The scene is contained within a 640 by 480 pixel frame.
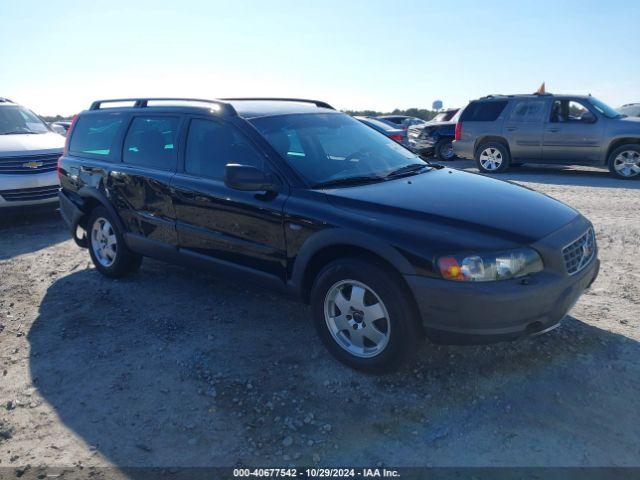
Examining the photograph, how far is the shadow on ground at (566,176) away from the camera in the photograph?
10242 mm

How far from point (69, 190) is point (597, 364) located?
5151 mm

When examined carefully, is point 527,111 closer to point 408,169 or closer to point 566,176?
point 566,176

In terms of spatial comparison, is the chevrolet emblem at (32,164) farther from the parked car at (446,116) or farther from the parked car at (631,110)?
the parked car at (631,110)

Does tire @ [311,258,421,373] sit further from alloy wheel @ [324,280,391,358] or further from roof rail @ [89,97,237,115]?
roof rail @ [89,97,237,115]

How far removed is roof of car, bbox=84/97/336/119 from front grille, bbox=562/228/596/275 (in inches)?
93.2

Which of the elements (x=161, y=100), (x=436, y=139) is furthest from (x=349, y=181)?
(x=436, y=139)

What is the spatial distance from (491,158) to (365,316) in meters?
10.0

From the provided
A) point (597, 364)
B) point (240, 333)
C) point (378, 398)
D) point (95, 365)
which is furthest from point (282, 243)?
point (597, 364)

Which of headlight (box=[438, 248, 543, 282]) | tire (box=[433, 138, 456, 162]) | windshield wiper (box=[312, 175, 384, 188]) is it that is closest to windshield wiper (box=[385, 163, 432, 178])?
windshield wiper (box=[312, 175, 384, 188])

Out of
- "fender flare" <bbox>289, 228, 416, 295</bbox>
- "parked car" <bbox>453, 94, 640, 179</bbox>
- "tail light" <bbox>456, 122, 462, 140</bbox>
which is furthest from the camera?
"tail light" <bbox>456, 122, 462, 140</bbox>

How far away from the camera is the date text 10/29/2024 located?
2.57m

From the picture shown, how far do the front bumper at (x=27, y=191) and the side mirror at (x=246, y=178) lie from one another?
210 inches

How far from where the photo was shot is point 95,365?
12.1ft

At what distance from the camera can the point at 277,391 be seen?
3.27 metres
